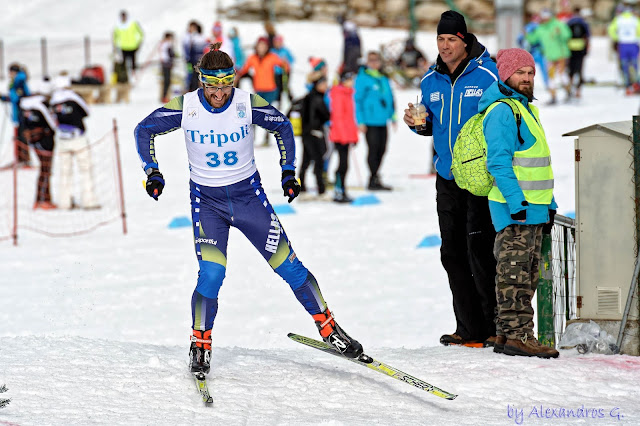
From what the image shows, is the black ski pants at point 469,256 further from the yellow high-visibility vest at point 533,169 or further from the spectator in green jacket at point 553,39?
the spectator in green jacket at point 553,39

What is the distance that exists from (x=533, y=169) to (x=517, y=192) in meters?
0.21

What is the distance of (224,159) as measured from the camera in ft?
20.3

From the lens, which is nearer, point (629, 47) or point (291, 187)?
point (291, 187)

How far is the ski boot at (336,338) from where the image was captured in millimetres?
6199

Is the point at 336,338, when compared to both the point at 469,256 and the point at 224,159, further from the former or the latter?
the point at 224,159

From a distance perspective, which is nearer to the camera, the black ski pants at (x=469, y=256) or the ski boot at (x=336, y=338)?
the ski boot at (x=336, y=338)

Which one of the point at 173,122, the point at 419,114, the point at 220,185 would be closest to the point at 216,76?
the point at 173,122

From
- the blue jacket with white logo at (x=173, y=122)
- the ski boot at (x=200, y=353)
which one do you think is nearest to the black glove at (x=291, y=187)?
the blue jacket with white logo at (x=173, y=122)

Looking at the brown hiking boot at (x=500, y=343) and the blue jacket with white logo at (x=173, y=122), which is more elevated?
the blue jacket with white logo at (x=173, y=122)

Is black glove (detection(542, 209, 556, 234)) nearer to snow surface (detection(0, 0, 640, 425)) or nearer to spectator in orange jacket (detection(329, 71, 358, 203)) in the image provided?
snow surface (detection(0, 0, 640, 425))

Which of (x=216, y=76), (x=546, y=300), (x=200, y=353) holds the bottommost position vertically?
(x=200, y=353)

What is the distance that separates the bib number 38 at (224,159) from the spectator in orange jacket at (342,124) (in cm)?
836

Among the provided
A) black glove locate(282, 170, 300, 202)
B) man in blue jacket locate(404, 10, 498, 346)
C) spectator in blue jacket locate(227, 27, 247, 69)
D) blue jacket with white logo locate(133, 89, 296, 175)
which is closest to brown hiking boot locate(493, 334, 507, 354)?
man in blue jacket locate(404, 10, 498, 346)

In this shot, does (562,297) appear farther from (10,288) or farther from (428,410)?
(10,288)
